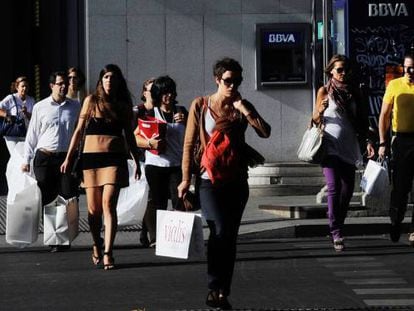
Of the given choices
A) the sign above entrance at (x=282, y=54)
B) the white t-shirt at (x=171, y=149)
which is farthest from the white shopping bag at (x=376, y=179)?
the sign above entrance at (x=282, y=54)

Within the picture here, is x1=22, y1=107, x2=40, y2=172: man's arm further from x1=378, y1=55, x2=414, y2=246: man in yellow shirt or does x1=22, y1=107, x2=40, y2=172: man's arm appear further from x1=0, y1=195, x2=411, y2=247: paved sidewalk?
x1=378, y1=55, x2=414, y2=246: man in yellow shirt

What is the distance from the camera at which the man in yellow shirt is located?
11914 millimetres

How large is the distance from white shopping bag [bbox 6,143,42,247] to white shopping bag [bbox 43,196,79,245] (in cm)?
9

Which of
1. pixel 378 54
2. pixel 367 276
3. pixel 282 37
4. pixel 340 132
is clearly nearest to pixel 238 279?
pixel 367 276

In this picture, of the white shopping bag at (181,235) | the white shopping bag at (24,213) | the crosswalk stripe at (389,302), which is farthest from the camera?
the white shopping bag at (24,213)

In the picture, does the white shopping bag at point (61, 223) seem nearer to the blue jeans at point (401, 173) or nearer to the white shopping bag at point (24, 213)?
the white shopping bag at point (24, 213)

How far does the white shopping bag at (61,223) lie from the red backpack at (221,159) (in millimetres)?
3482

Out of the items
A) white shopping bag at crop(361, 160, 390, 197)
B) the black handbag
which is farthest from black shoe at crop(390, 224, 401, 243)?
the black handbag

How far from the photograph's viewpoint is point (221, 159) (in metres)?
8.52

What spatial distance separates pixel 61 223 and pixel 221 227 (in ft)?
11.6

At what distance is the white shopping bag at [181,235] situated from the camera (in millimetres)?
8797

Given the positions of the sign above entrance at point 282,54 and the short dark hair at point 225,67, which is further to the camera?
the sign above entrance at point 282,54

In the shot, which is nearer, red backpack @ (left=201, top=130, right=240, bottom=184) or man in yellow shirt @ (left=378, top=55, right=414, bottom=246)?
red backpack @ (left=201, top=130, right=240, bottom=184)

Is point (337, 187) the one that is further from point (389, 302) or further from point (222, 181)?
point (222, 181)
